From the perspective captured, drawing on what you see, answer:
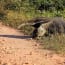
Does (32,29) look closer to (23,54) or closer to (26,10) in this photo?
(26,10)

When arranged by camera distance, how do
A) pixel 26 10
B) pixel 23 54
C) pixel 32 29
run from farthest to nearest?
1. pixel 26 10
2. pixel 32 29
3. pixel 23 54

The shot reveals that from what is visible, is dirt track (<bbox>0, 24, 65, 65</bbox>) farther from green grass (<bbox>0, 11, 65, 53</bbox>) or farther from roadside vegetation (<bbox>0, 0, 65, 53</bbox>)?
roadside vegetation (<bbox>0, 0, 65, 53</bbox>)

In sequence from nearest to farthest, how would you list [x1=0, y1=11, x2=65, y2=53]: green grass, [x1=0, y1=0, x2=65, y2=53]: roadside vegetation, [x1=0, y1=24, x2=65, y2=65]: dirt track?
[x1=0, y1=24, x2=65, y2=65]: dirt track < [x1=0, y1=11, x2=65, y2=53]: green grass < [x1=0, y1=0, x2=65, y2=53]: roadside vegetation

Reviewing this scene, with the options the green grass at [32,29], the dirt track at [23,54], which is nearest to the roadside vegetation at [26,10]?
the green grass at [32,29]

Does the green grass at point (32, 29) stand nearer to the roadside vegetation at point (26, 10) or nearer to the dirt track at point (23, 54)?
the roadside vegetation at point (26, 10)

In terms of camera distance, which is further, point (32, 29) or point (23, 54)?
point (32, 29)

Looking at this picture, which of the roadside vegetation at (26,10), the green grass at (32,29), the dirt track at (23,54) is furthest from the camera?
the roadside vegetation at (26,10)

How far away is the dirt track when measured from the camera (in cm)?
863

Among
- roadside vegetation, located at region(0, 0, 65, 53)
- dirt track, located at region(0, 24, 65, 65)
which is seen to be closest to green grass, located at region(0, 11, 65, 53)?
roadside vegetation, located at region(0, 0, 65, 53)

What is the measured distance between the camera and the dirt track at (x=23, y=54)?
8.63m

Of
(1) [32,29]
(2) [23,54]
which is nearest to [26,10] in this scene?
(1) [32,29]

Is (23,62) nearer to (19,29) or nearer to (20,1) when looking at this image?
(19,29)

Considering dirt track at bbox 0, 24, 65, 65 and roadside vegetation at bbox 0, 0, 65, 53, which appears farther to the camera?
roadside vegetation at bbox 0, 0, 65, 53

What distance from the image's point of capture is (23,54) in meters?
9.42
